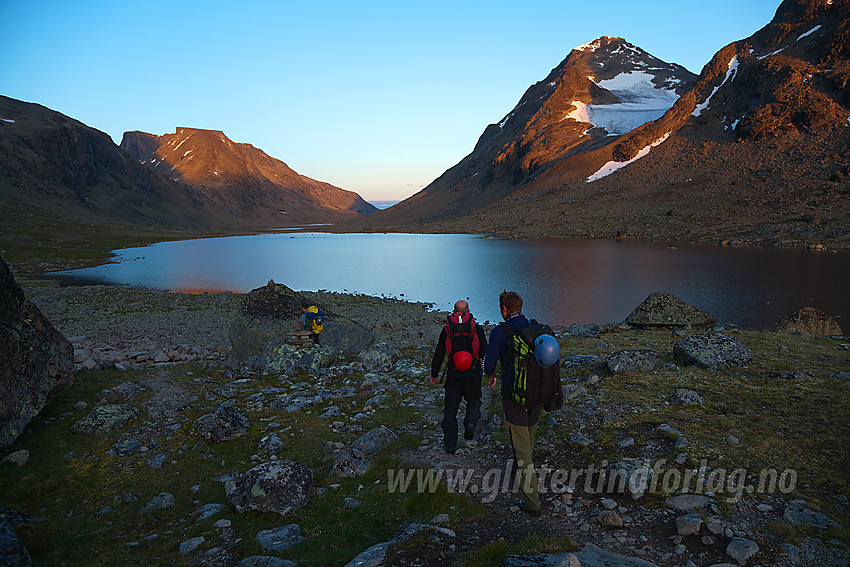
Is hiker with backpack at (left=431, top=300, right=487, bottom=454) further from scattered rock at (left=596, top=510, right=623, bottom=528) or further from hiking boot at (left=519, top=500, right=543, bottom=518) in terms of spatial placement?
scattered rock at (left=596, top=510, right=623, bottom=528)

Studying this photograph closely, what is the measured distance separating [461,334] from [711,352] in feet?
27.4

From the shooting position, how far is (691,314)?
70.4 feet

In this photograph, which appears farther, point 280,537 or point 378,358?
point 378,358

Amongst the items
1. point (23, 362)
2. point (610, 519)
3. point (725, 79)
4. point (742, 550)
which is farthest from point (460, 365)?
point (725, 79)

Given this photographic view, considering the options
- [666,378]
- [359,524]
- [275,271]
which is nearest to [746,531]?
[359,524]

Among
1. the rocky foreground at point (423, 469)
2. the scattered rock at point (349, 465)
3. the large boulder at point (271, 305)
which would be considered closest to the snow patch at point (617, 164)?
the rocky foreground at point (423, 469)

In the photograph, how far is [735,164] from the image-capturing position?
10969 cm

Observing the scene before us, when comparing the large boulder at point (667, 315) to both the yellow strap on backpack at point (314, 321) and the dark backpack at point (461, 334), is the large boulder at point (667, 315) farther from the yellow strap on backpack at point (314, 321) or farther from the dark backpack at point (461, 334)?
the dark backpack at point (461, 334)

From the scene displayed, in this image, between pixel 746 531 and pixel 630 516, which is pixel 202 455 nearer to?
pixel 630 516

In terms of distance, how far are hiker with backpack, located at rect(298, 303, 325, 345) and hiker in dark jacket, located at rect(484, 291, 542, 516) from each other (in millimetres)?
9566

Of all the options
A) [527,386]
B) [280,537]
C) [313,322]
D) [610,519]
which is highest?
[527,386]

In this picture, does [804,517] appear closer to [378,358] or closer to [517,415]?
[517,415]

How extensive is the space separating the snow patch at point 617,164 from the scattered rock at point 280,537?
148311 millimetres

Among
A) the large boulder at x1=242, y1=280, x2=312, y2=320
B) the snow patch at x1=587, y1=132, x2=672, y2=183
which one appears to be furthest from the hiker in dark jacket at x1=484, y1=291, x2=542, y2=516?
the snow patch at x1=587, y1=132, x2=672, y2=183
